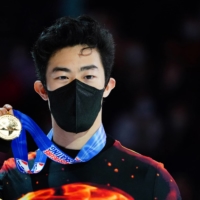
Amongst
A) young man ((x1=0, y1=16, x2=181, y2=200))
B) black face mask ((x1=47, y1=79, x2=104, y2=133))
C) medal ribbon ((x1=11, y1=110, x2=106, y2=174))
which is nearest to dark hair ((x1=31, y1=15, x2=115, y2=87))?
young man ((x1=0, y1=16, x2=181, y2=200))

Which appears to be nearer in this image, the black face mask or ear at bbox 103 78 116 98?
the black face mask

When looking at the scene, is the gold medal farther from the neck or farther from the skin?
the neck

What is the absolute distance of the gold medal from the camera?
2.03m

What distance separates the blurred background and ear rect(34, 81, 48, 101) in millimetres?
34

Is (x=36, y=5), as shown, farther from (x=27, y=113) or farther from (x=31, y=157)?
(x=31, y=157)

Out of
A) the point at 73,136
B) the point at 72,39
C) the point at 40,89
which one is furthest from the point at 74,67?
the point at 73,136

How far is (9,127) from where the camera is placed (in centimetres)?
204

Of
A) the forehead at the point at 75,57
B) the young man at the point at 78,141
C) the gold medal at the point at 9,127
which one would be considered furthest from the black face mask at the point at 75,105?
the gold medal at the point at 9,127

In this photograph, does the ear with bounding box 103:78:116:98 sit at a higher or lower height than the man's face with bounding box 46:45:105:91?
lower

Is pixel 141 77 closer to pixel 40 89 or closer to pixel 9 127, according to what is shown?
pixel 40 89

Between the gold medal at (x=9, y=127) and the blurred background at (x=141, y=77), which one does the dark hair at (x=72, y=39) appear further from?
the gold medal at (x=9, y=127)

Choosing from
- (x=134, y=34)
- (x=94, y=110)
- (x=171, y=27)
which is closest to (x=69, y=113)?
(x=94, y=110)

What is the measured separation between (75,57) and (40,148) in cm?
50

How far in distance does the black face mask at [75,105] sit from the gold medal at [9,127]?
8.3 inches
